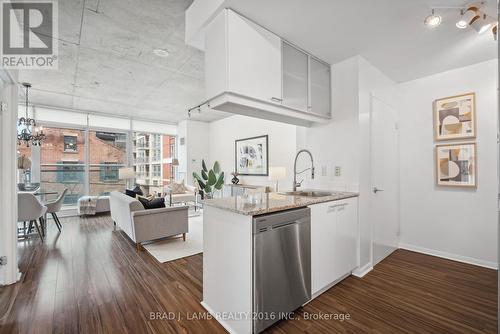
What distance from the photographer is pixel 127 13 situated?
7.30ft

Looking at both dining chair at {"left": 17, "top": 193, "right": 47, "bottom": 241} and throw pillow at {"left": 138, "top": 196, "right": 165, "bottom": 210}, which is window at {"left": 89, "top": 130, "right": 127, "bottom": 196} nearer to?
dining chair at {"left": 17, "top": 193, "right": 47, "bottom": 241}

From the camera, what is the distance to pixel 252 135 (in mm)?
5684

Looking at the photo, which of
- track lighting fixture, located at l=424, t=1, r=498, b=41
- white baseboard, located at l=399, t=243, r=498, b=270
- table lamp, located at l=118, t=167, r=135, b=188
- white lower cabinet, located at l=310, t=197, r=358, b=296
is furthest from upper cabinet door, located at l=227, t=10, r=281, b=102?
table lamp, located at l=118, t=167, r=135, b=188

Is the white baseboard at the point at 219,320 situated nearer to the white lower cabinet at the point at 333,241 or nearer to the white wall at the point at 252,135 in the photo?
the white lower cabinet at the point at 333,241

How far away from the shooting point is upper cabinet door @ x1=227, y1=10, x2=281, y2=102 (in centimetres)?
182

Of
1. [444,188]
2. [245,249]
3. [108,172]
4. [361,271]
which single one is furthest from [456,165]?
[108,172]

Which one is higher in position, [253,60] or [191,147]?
[253,60]

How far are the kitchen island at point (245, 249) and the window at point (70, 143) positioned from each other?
588 cm

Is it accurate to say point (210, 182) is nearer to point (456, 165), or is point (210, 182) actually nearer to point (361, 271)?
point (361, 271)

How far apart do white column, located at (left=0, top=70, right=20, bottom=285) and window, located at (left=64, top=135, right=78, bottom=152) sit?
4.08 meters

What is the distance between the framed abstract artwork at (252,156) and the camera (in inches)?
209

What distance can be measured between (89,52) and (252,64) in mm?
2530

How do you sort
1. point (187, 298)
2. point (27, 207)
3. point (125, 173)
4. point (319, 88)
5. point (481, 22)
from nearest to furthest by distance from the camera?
point (481, 22) → point (187, 298) → point (319, 88) → point (27, 207) → point (125, 173)

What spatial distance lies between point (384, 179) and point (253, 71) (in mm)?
2332
